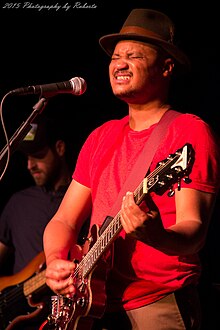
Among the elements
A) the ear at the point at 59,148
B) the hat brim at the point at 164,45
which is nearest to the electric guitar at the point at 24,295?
the ear at the point at 59,148

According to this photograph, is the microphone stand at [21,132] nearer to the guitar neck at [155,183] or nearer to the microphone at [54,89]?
the microphone at [54,89]

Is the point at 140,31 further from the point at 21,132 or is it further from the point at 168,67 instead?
the point at 21,132

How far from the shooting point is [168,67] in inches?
128

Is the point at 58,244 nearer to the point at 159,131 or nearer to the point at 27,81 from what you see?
the point at 159,131

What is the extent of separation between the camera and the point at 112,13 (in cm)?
518

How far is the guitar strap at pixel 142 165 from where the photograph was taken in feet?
9.23

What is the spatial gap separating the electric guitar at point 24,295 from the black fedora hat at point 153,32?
219 centimetres

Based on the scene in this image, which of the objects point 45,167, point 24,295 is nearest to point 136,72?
point 45,167

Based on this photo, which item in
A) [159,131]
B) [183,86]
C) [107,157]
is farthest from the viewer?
[183,86]

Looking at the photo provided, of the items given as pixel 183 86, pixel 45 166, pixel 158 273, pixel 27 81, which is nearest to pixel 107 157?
pixel 158 273

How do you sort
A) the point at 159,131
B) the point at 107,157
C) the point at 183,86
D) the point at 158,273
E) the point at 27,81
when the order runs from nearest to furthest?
1. the point at 158,273
2. the point at 159,131
3. the point at 107,157
4. the point at 183,86
5. the point at 27,81

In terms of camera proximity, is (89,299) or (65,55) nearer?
(89,299)

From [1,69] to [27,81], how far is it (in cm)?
26

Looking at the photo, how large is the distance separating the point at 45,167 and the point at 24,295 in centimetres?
113
